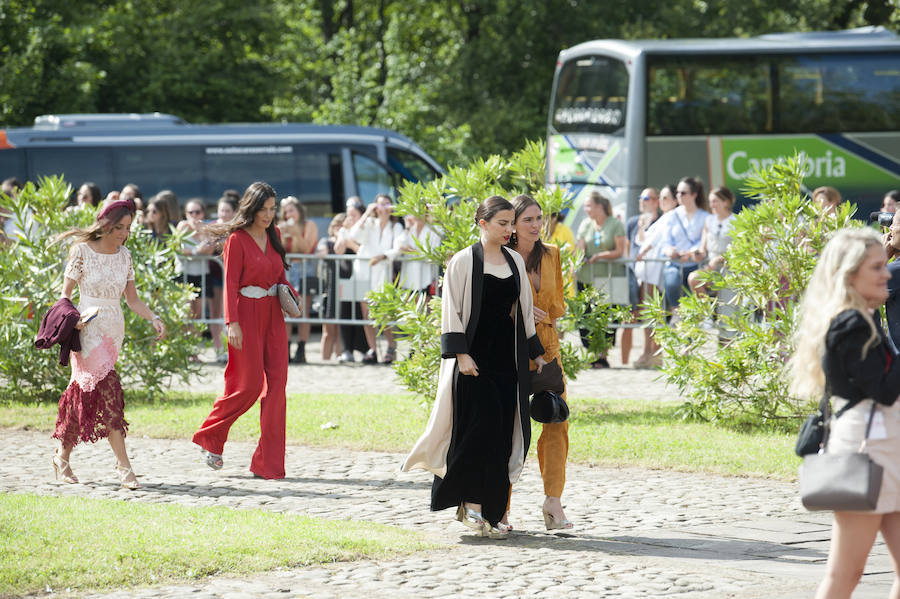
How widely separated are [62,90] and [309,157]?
29.4 feet

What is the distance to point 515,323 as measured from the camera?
7273mm

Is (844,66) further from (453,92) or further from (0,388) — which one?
(0,388)

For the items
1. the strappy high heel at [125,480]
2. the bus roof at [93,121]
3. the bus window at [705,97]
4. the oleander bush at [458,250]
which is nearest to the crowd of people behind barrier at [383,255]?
the oleander bush at [458,250]

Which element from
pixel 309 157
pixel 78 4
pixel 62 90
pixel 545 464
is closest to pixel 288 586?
pixel 545 464

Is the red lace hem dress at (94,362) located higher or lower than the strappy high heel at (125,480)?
higher

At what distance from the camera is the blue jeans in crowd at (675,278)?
49.0 ft

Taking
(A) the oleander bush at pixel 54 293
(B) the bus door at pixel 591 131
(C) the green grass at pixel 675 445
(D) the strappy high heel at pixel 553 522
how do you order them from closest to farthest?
Result: (D) the strappy high heel at pixel 553 522
(C) the green grass at pixel 675 445
(A) the oleander bush at pixel 54 293
(B) the bus door at pixel 591 131

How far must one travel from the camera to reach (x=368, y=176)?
24.4m

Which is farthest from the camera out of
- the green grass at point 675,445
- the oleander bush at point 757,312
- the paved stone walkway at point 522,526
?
the oleander bush at point 757,312

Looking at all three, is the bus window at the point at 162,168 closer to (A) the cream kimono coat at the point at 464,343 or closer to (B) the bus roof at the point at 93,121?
(B) the bus roof at the point at 93,121

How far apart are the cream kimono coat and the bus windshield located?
16.3m

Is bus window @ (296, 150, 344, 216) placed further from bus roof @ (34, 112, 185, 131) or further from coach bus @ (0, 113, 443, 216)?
bus roof @ (34, 112, 185, 131)

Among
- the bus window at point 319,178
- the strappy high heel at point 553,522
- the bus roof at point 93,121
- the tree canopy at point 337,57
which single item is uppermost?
the tree canopy at point 337,57

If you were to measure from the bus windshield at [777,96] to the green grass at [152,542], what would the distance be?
55.2ft
